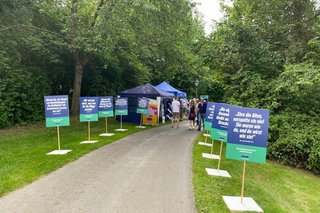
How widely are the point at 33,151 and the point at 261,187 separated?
6.90 metres

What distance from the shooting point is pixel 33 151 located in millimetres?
9078

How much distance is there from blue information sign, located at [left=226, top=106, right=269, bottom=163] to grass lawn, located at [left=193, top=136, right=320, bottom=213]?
0.96m

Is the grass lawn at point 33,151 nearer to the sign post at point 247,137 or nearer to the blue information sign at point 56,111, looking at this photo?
the blue information sign at point 56,111

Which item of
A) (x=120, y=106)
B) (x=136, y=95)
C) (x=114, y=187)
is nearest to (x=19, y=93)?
(x=120, y=106)

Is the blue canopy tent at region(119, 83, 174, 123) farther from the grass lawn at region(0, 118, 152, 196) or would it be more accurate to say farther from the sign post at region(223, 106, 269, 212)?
the sign post at region(223, 106, 269, 212)

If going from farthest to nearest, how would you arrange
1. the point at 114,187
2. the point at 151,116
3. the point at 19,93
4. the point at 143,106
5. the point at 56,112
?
the point at 151,116 < the point at 143,106 < the point at 19,93 < the point at 56,112 < the point at 114,187

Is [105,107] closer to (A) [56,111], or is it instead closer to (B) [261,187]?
(A) [56,111]

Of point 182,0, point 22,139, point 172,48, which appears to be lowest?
point 22,139

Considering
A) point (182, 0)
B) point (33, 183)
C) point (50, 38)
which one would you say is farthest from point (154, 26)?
point (33, 183)

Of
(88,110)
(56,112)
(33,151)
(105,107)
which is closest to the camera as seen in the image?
(33,151)

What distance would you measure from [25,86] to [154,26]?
7.48 m

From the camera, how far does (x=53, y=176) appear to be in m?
6.54

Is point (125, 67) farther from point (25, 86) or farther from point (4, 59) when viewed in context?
point (4, 59)

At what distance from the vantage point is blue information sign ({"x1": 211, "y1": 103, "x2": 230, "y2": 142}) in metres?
7.92
